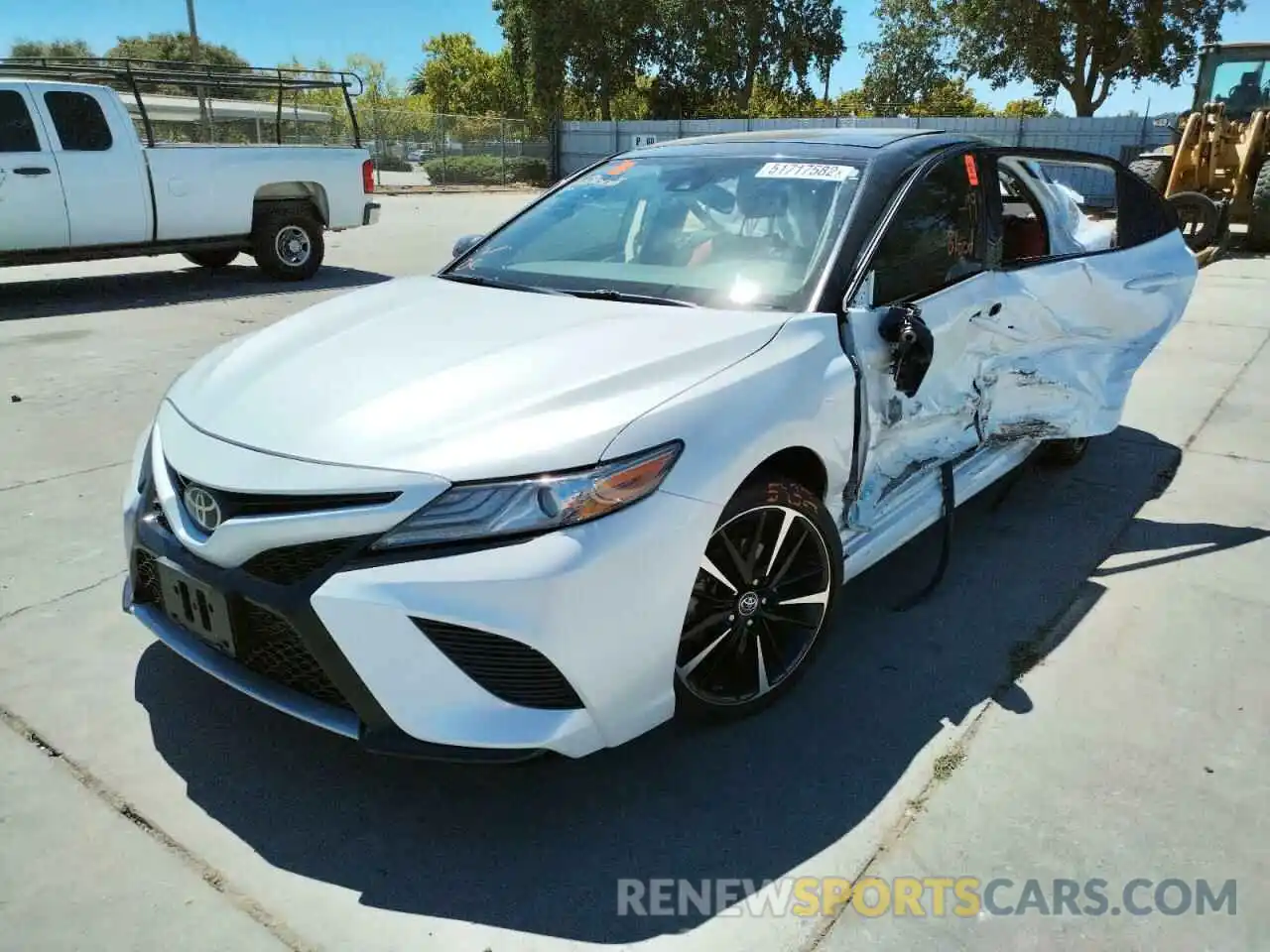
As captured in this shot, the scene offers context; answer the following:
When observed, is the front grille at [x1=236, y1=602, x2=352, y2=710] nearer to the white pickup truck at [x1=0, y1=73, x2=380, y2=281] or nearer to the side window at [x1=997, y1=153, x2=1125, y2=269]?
the side window at [x1=997, y1=153, x2=1125, y2=269]

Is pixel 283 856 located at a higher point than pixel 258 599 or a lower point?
lower

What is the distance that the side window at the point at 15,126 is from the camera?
8.35 meters

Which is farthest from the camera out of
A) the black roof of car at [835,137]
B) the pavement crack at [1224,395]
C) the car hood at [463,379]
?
the pavement crack at [1224,395]

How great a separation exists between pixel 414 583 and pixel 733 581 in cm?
90

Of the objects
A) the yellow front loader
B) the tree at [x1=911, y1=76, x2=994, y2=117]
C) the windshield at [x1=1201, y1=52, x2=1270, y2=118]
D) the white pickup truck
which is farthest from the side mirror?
the tree at [x1=911, y1=76, x2=994, y2=117]

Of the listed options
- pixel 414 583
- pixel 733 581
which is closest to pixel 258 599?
pixel 414 583

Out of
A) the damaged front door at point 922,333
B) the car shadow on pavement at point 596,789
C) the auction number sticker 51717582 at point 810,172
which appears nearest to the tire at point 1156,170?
the damaged front door at point 922,333

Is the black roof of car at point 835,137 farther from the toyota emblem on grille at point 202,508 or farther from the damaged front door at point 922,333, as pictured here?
the toyota emblem on grille at point 202,508

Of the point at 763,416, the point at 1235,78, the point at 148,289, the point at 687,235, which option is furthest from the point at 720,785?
the point at 1235,78

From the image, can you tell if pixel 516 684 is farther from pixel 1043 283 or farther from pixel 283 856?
pixel 1043 283

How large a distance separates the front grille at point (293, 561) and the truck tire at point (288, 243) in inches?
357

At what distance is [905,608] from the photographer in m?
3.50

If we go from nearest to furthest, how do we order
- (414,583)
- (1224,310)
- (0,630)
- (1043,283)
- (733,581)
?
1. (414,583)
2. (733,581)
3. (0,630)
4. (1043,283)
5. (1224,310)

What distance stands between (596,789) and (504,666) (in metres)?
0.59
